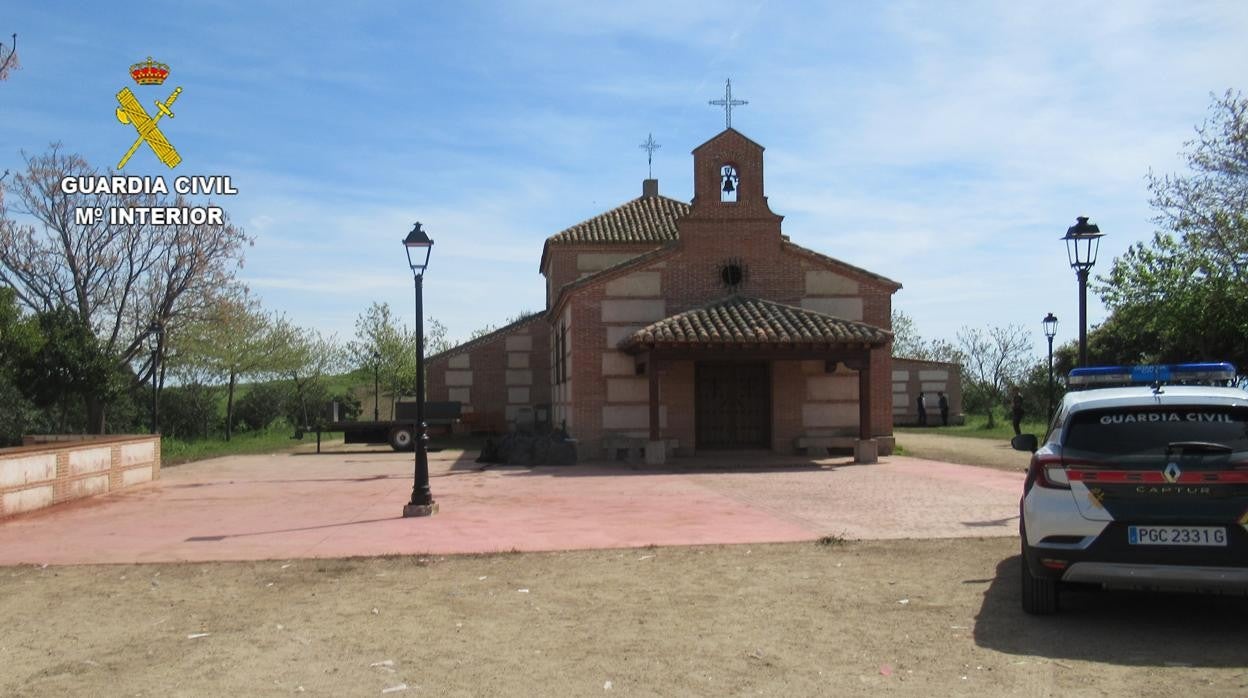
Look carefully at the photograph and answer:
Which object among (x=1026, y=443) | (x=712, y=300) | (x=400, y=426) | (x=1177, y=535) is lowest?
(x=1177, y=535)

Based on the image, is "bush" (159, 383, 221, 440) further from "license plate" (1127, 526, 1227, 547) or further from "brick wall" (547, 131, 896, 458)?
"license plate" (1127, 526, 1227, 547)

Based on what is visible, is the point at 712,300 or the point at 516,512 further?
the point at 712,300

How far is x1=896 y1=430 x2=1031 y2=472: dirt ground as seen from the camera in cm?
2102

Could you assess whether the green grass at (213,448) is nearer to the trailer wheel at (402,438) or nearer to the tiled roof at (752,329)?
the trailer wheel at (402,438)

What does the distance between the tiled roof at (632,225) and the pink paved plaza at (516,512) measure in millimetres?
11911

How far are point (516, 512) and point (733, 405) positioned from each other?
10569 millimetres

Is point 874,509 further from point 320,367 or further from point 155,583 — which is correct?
point 320,367

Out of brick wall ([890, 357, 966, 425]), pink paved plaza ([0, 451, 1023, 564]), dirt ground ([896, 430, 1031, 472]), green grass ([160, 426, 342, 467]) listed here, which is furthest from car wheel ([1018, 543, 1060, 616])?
brick wall ([890, 357, 966, 425])

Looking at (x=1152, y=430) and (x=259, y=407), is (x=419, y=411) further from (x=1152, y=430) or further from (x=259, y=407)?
(x=259, y=407)

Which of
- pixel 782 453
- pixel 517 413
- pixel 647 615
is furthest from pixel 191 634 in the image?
pixel 517 413

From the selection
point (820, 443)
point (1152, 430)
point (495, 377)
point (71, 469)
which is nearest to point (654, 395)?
point (820, 443)

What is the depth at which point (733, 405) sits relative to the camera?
2272 centimetres

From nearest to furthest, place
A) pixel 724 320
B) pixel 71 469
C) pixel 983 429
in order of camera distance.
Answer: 1. pixel 71 469
2. pixel 724 320
3. pixel 983 429

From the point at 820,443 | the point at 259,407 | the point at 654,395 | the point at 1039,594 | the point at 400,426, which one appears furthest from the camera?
the point at 259,407
